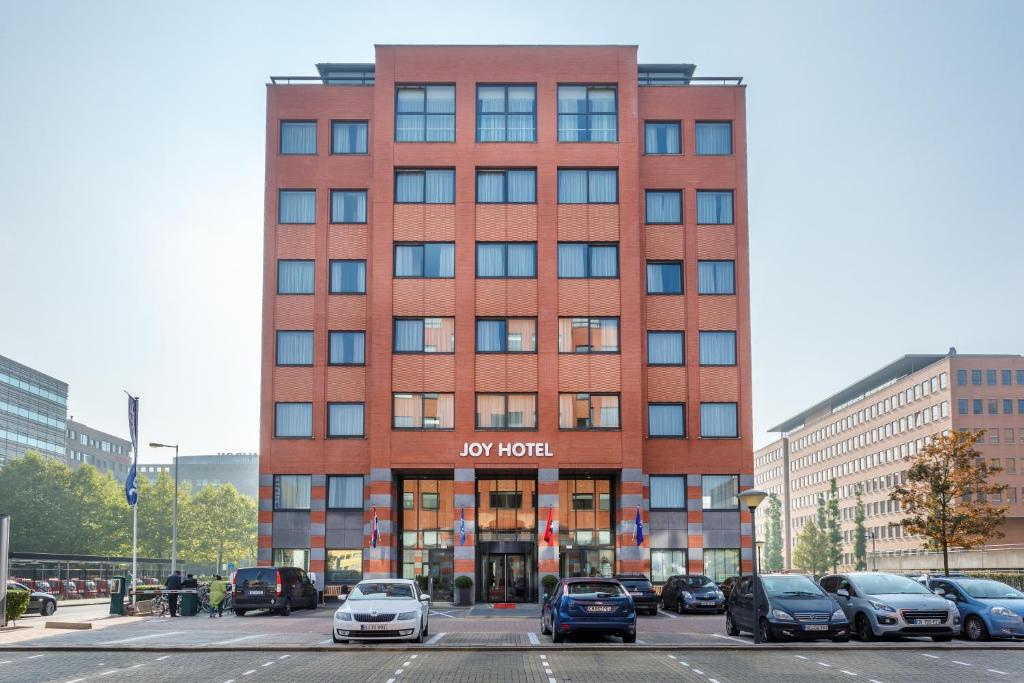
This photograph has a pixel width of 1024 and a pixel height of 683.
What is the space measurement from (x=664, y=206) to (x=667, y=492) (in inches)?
600

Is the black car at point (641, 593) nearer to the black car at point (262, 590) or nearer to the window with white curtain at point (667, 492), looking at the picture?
the black car at point (262, 590)

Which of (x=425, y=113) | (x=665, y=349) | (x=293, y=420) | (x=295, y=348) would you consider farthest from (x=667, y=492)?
(x=425, y=113)

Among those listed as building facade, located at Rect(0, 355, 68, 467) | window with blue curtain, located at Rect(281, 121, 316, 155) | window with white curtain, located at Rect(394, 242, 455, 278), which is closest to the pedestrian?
window with white curtain, located at Rect(394, 242, 455, 278)

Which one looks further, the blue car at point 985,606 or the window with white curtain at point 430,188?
the window with white curtain at point 430,188

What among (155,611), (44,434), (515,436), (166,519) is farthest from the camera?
(44,434)

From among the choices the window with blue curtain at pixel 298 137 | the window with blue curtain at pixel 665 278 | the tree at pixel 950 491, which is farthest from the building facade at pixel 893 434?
the window with blue curtain at pixel 298 137

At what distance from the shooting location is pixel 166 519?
110875 mm

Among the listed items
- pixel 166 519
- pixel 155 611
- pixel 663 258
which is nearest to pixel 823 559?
pixel 166 519

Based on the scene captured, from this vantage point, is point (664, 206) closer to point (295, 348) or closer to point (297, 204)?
point (297, 204)

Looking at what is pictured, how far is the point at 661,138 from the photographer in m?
62.6

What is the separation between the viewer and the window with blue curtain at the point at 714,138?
205 feet

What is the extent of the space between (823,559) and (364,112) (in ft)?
330

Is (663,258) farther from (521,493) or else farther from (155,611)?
(155,611)

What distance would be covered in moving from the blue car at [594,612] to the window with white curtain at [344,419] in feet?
107
